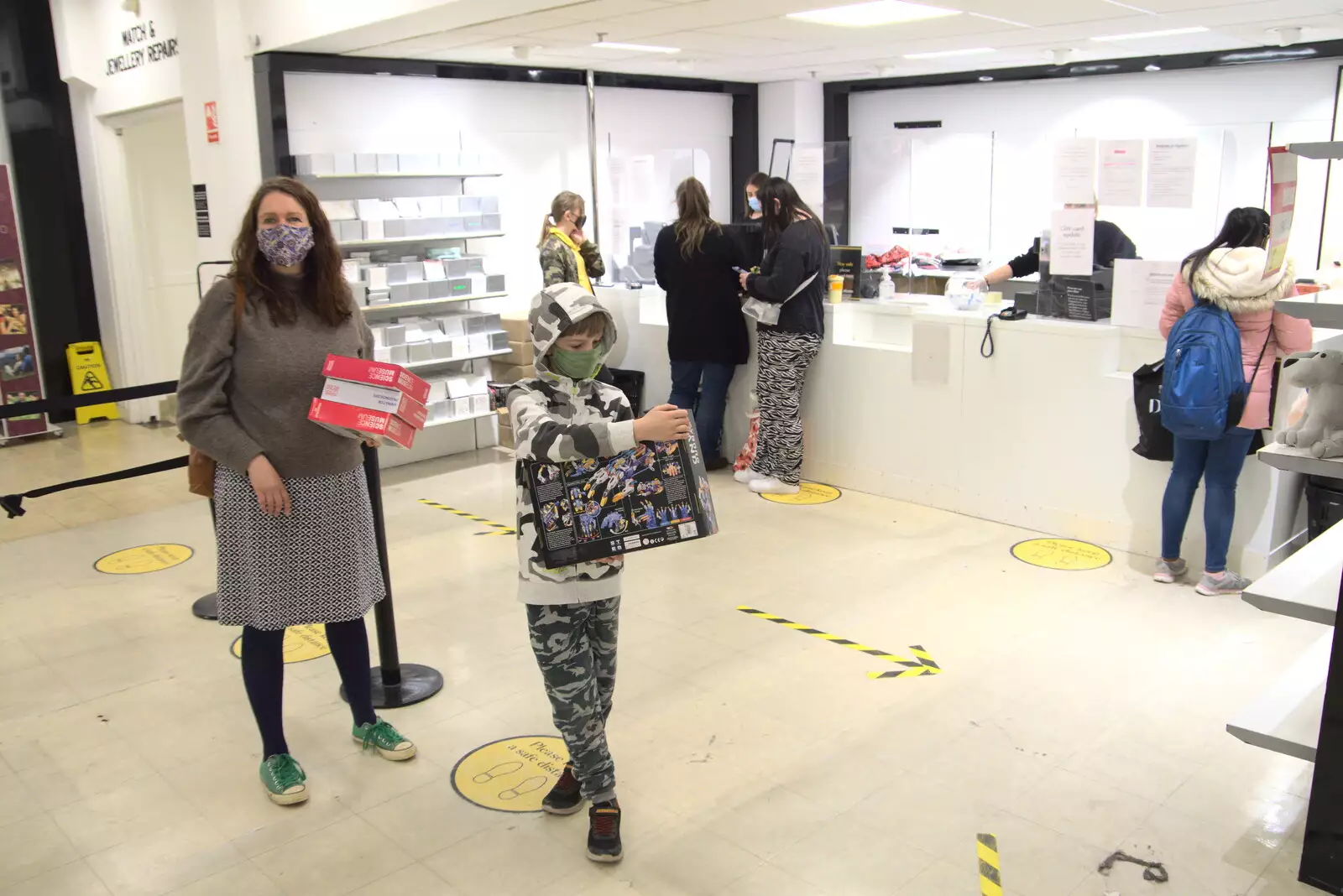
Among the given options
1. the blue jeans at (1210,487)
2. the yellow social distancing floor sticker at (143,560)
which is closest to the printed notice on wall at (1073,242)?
the blue jeans at (1210,487)

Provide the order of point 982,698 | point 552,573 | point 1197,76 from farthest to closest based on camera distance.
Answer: point 1197,76, point 982,698, point 552,573

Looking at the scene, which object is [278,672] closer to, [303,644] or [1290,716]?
[303,644]

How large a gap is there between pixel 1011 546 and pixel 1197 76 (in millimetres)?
4390

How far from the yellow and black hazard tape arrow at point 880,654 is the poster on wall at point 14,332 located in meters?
5.81

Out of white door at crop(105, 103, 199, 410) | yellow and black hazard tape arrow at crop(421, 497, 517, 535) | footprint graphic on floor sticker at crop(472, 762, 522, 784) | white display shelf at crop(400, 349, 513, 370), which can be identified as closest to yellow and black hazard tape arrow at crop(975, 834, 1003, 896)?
footprint graphic on floor sticker at crop(472, 762, 522, 784)

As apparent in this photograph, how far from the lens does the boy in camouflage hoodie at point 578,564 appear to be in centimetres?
236

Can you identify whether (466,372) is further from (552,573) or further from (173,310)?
(552,573)

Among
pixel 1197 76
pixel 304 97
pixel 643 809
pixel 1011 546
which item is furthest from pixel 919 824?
pixel 1197 76

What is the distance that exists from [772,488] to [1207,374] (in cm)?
243

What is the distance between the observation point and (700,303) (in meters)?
6.04

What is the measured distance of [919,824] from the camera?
2.83 meters

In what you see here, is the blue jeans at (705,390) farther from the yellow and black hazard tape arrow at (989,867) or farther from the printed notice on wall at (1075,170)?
the yellow and black hazard tape arrow at (989,867)

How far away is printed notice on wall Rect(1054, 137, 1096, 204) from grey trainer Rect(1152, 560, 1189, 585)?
1.40m

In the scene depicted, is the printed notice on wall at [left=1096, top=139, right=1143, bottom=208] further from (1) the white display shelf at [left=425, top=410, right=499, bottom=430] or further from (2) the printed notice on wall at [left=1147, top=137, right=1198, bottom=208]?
(1) the white display shelf at [left=425, top=410, right=499, bottom=430]
